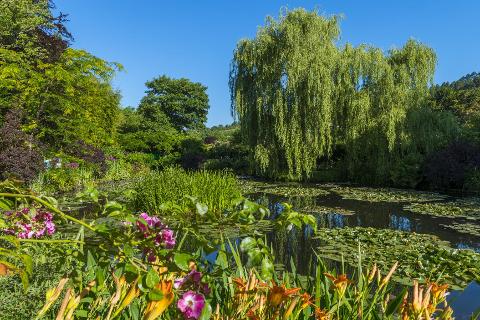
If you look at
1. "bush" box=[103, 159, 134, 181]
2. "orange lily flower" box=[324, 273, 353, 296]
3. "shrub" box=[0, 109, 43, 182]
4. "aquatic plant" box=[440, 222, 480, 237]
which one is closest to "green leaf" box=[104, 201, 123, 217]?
"orange lily flower" box=[324, 273, 353, 296]

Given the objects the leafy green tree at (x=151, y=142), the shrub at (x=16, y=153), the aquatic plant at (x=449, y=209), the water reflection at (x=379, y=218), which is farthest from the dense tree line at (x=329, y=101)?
the leafy green tree at (x=151, y=142)

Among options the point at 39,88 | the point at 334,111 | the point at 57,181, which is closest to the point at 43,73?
the point at 39,88

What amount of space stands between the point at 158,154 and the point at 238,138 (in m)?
6.07

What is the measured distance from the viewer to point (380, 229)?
26.6ft

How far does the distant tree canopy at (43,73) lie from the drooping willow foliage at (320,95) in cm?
627

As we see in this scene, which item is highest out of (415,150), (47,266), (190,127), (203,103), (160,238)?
(203,103)

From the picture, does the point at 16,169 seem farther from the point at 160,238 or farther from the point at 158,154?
the point at 158,154

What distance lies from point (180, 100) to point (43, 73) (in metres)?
32.9

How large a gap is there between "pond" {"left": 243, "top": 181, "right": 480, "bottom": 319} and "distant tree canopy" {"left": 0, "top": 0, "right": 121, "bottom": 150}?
269 inches

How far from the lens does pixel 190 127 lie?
46.5 metres

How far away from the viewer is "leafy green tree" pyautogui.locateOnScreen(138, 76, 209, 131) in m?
44.5

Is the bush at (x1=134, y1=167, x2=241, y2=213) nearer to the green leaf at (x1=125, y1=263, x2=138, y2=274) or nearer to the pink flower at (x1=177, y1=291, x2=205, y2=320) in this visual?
the pink flower at (x1=177, y1=291, x2=205, y2=320)

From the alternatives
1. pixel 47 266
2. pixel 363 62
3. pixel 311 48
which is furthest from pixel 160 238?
pixel 363 62

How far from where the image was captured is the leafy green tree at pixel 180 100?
146 ft
